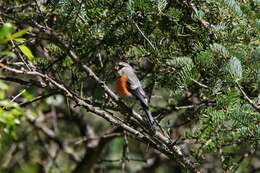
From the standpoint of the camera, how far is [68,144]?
6840mm

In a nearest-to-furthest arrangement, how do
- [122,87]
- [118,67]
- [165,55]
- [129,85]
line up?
[165,55], [118,67], [129,85], [122,87]

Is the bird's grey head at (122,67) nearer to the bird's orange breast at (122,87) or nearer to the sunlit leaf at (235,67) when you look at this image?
the bird's orange breast at (122,87)

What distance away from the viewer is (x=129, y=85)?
400 centimetres

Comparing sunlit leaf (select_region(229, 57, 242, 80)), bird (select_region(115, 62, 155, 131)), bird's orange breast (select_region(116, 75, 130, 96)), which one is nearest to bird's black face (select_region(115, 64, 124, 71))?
bird (select_region(115, 62, 155, 131))

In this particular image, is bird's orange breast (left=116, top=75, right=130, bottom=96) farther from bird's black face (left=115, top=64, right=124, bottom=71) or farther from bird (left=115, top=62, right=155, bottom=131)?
bird's black face (left=115, top=64, right=124, bottom=71)

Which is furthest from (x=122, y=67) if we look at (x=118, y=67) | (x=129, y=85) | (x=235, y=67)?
(x=235, y=67)

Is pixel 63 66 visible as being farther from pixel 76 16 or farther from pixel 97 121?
pixel 97 121

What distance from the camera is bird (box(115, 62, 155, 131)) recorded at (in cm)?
372

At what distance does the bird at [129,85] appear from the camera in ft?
12.2

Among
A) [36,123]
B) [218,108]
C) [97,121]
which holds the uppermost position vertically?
[218,108]

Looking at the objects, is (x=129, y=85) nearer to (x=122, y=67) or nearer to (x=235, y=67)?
(x=122, y=67)

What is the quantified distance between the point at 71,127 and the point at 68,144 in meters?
1.23

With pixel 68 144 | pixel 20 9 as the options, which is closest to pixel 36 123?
pixel 68 144

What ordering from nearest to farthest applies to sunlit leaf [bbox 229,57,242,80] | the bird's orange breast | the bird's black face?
sunlit leaf [bbox 229,57,242,80] → the bird's black face → the bird's orange breast
